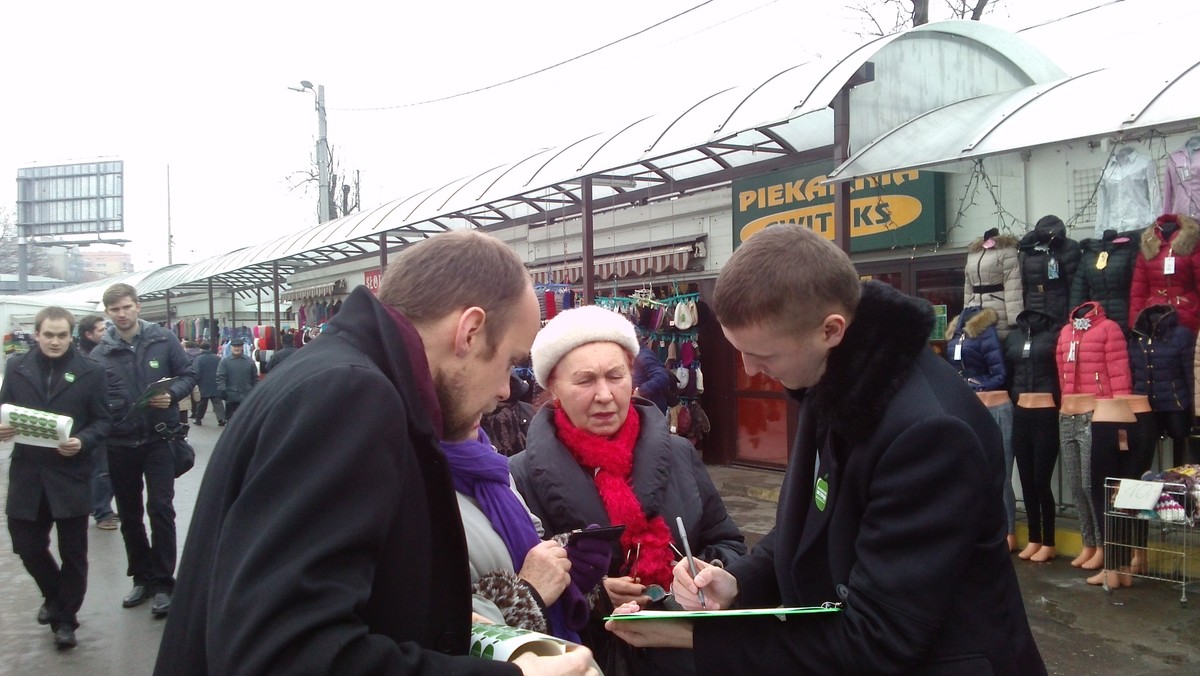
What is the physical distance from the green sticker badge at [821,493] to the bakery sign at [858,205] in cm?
570

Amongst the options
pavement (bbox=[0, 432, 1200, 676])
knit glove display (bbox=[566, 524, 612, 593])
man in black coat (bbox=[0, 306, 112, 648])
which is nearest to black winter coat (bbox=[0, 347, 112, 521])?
man in black coat (bbox=[0, 306, 112, 648])

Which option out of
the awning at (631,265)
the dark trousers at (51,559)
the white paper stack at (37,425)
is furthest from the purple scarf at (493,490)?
the awning at (631,265)

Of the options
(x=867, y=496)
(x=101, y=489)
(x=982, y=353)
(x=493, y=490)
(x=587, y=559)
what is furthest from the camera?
(x=101, y=489)

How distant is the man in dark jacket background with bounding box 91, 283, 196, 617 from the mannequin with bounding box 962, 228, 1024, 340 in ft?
21.5

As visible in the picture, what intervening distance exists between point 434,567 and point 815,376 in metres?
0.93

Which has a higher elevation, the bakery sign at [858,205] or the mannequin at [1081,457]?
the bakery sign at [858,205]

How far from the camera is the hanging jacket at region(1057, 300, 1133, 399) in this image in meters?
6.46

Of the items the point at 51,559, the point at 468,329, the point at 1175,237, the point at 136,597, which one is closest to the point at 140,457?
the point at 51,559

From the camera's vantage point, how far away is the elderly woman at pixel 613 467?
120 inches

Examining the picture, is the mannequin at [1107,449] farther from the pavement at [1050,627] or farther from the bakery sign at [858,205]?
the bakery sign at [858,205]

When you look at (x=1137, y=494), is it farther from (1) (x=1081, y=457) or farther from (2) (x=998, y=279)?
(2) (x=998, y=279)

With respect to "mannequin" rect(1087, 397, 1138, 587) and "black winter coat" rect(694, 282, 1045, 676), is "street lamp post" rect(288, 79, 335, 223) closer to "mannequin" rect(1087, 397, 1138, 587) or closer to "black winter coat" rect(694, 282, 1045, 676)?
"mannequin" rect(1087, 397, 1138, 587)

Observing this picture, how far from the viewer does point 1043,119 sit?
6922 millimetres

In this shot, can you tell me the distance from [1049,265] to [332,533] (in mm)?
7091
